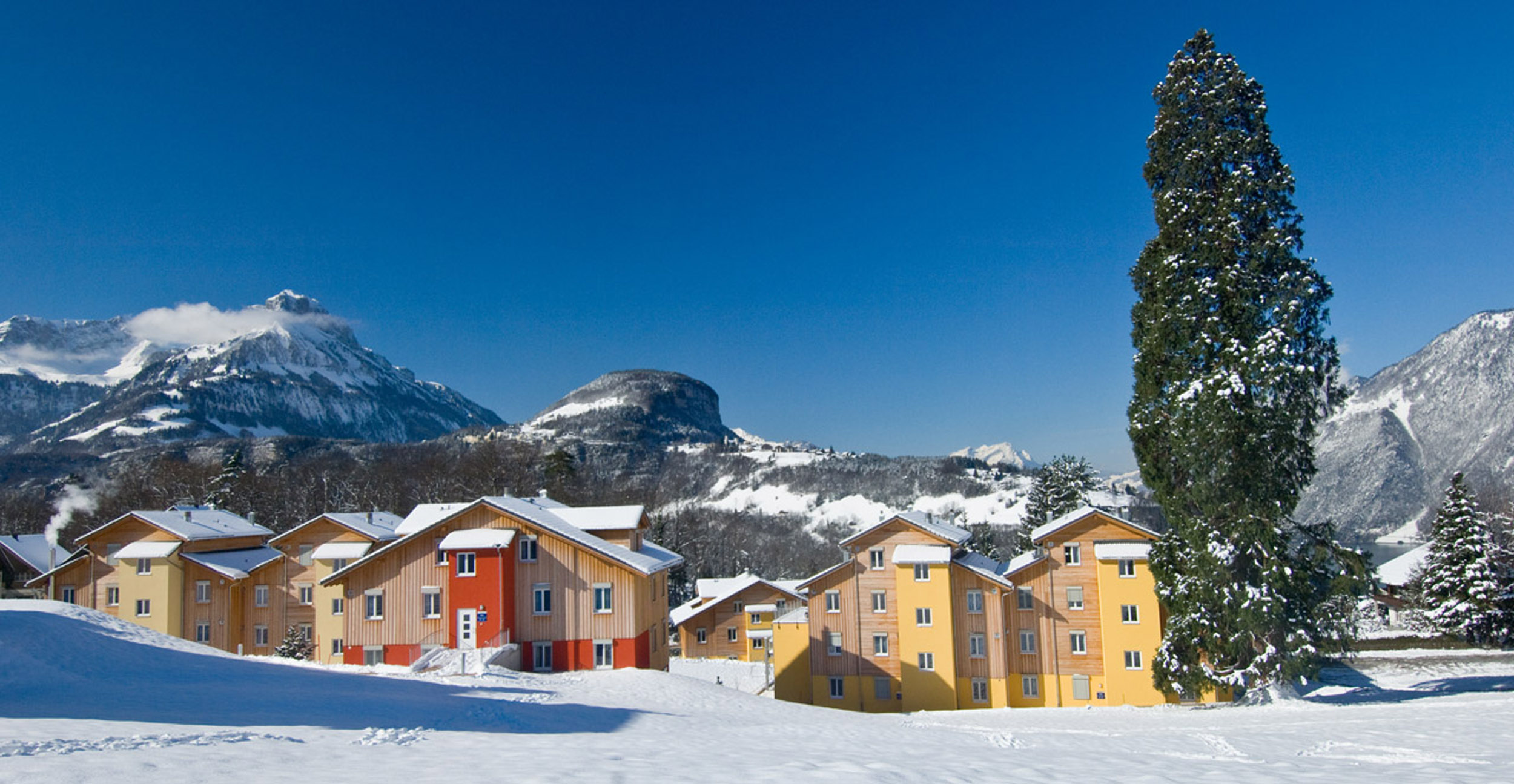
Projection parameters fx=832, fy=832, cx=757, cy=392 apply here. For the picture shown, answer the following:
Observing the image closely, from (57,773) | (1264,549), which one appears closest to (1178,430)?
(1264,549)

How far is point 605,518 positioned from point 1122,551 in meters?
23.5

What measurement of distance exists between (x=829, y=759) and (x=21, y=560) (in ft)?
201

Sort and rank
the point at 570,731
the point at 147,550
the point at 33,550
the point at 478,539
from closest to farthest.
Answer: the point at 570,731, the point at 478,539, the point at 147,550, the point at 33,550

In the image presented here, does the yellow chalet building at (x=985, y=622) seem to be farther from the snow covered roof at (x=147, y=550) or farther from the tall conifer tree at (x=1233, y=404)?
the snow covered roof at (x=147, y=550)

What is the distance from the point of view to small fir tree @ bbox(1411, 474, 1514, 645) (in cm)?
4156

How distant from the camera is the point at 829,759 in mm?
10906

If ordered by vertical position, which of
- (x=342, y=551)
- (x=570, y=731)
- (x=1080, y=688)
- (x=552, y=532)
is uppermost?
(x=552, y=532)

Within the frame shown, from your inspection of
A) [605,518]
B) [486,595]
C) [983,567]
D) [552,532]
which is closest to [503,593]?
[486,595]

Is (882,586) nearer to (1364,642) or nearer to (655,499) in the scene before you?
(1364,642)

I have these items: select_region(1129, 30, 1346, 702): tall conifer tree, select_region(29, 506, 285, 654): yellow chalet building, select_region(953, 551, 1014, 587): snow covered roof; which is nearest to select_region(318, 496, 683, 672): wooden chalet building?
select_region(29, 506, 285, 654): yellow chalet building

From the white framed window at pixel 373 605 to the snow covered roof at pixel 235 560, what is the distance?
14591 mm

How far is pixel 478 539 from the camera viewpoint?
105 ft

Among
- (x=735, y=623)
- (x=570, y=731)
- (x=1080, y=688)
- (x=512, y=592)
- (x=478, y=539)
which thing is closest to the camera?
(x=570, y=731)

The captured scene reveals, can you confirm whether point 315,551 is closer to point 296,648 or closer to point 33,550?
point 296,648
